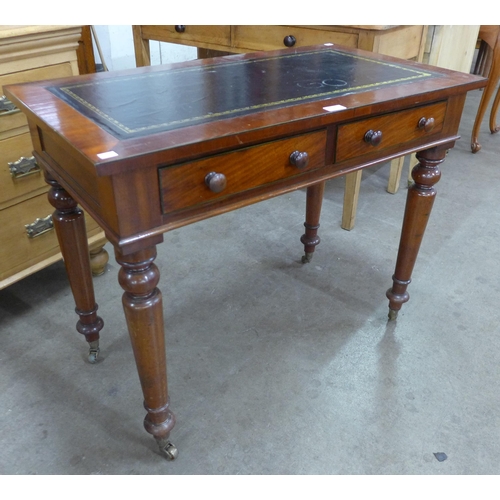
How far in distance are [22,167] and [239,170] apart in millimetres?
805

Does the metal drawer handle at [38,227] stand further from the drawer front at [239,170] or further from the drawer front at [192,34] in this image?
the drawer front at [192,34]

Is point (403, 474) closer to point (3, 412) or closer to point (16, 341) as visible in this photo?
point (3, 412)

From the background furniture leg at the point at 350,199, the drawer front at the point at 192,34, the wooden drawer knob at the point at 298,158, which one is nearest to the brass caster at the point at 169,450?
the wooden drawer knob at the point at 298,158

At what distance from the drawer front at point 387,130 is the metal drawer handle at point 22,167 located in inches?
35.8

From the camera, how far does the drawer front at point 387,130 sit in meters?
1.15

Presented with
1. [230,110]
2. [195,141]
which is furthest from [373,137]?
[195,141]

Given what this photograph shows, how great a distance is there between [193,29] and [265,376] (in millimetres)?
1621

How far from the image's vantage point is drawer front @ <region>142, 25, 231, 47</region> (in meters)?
2.18

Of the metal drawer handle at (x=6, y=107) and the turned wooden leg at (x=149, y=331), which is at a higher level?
the metal drawer handle at (x=6, y=107)

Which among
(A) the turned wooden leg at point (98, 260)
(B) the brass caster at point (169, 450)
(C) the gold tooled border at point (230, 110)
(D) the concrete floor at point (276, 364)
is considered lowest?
(D) the concrete floor at point (276, 364)

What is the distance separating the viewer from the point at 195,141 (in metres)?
0.89

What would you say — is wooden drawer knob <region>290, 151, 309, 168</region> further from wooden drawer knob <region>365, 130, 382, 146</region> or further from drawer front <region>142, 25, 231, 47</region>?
drawer front <region>142, 25, 231, 47</region>

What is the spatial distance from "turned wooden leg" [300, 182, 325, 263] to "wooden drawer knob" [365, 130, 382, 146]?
0.61 meters

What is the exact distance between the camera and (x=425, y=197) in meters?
1.45
